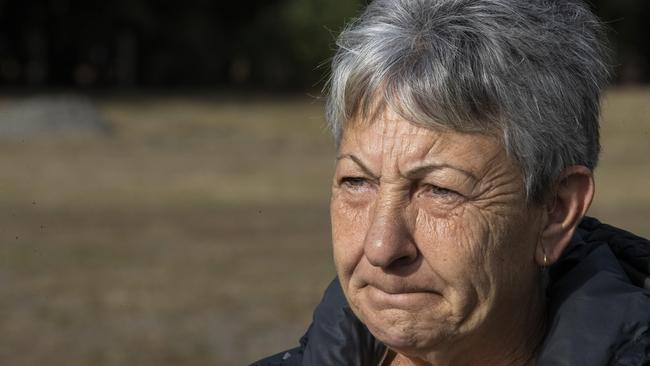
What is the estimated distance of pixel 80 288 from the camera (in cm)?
1045

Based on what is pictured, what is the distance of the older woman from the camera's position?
6.80ft

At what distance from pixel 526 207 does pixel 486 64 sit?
0.87 feet

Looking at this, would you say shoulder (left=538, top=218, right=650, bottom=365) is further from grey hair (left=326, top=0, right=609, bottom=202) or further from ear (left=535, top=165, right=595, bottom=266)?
grey hair (left=326, top=0, right=609, bottom=202)

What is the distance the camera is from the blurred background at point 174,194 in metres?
9.21

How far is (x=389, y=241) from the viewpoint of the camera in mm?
2072

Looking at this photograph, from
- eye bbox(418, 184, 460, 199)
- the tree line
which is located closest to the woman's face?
eye bbox(418, 184, 460, 199)

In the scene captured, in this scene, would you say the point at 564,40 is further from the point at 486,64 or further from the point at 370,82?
the point at 370,82

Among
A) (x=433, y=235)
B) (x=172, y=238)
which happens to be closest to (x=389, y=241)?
(x=433, y=235)

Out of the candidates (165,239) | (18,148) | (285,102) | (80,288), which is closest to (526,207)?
(80,288)

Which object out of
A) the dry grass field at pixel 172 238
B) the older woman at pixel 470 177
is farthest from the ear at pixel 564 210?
the dry grass field at pixel 172 238

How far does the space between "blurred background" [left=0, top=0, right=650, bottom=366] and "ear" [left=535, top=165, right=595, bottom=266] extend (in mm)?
200

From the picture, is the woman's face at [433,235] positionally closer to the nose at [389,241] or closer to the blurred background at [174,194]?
the nose at [389,241]

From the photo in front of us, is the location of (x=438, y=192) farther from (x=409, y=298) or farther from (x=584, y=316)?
(x=584, y=316)

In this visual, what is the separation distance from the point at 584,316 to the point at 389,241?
354 millimetres
